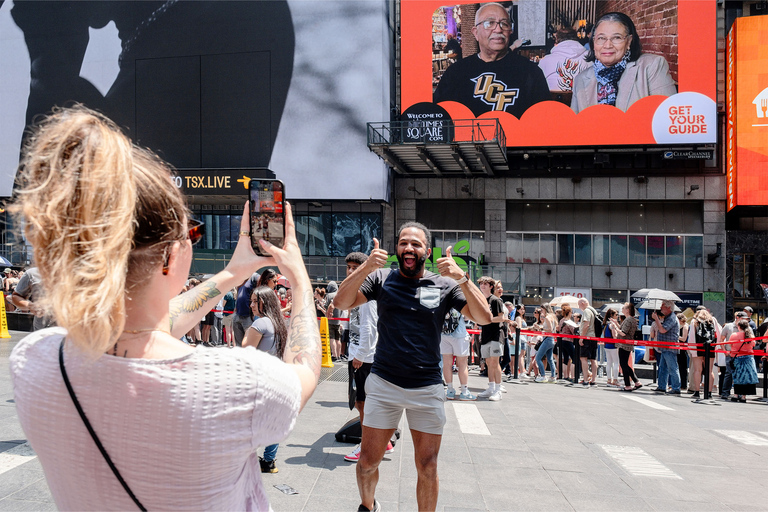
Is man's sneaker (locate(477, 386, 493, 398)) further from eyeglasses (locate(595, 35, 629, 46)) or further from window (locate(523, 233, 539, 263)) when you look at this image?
eyeglasses (locate(595, 35, 629, 46))

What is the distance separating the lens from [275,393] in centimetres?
124

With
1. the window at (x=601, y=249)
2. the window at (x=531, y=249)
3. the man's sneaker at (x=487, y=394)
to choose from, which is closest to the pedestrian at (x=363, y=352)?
the man's sneaker at (x=487, y=394)

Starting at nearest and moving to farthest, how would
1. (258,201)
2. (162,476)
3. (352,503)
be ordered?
(162,476) → (258,201) → (352,503)

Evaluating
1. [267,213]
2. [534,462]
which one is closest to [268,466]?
[534,462]

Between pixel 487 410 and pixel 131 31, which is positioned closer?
pixel 487 410

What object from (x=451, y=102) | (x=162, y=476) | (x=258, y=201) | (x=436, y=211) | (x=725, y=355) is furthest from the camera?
(x=436, y=211)

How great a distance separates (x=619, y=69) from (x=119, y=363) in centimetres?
2796

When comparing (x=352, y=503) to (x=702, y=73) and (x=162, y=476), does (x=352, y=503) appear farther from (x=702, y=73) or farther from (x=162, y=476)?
(x=702, y=73)

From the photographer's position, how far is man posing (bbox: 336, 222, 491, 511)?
374cm

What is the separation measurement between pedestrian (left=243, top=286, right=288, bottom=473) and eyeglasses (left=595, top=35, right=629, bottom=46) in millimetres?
24874

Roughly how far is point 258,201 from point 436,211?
1055 inches

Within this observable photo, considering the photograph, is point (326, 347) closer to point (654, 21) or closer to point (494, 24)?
point (494, 24)

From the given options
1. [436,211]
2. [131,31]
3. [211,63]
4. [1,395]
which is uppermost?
[131,31]

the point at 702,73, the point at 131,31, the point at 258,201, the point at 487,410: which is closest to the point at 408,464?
the point at 487,410
